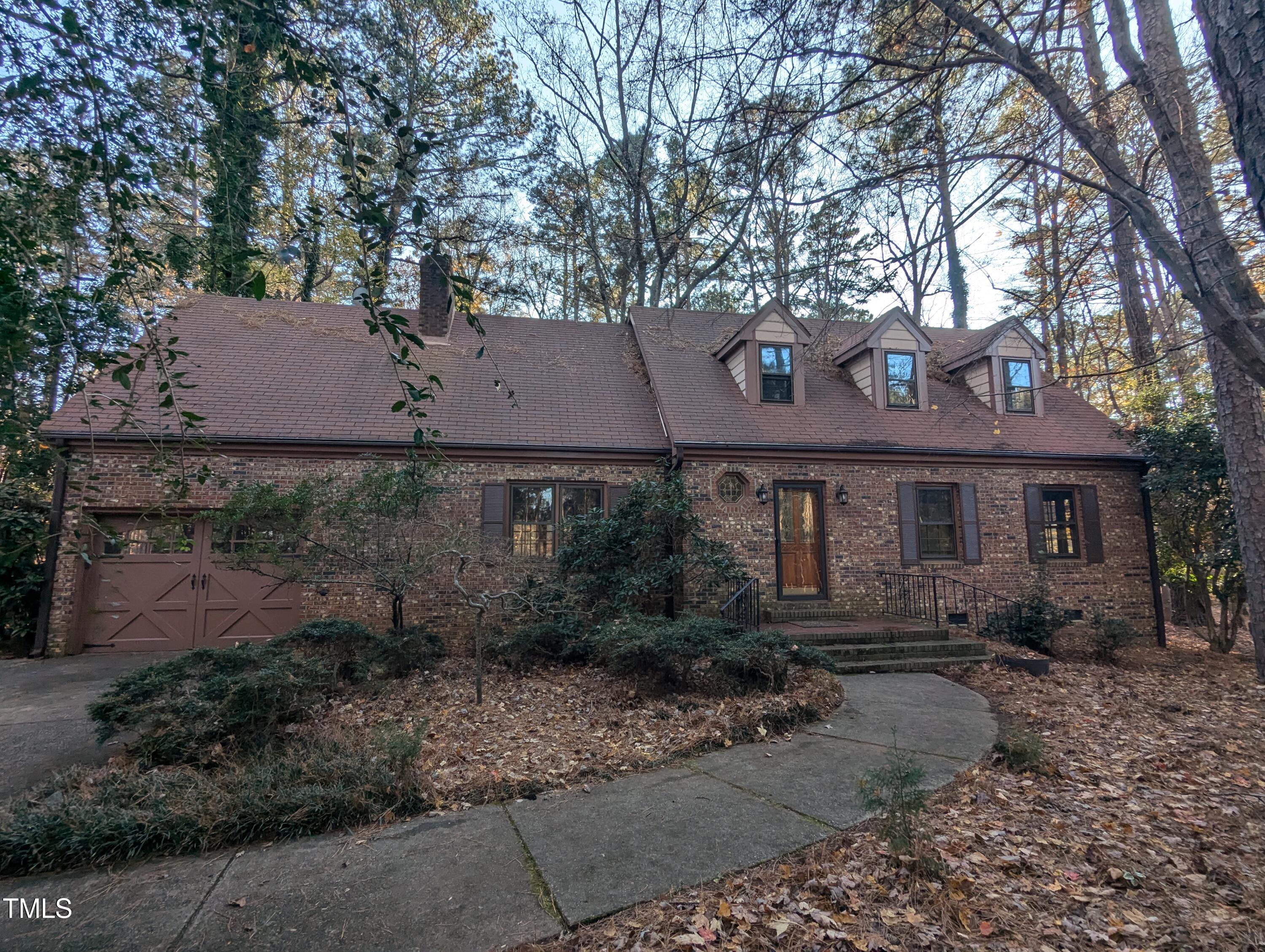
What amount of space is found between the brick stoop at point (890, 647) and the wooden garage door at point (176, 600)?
814 cm

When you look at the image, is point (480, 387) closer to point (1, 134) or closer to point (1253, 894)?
point (1, 134)

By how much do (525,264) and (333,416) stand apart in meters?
10.9

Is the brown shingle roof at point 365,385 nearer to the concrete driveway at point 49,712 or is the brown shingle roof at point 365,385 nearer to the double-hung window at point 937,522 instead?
the concrete driveway at point 49,712

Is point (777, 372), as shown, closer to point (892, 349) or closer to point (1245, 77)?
point (892, 349)

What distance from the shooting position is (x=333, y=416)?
1027cm

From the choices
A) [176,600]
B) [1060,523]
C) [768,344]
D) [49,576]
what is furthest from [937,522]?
[49,576]

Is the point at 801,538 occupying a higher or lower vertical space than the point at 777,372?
lower

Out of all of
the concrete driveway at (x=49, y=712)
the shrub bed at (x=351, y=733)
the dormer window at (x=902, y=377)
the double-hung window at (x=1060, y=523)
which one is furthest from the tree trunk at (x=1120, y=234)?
the concrete driveway at (x=49, y=712)

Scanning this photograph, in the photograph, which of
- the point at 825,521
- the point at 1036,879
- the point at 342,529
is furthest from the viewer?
the point at 825,521

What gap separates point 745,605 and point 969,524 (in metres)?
4.73

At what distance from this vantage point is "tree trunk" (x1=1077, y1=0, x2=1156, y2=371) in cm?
506

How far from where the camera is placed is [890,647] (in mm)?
8250

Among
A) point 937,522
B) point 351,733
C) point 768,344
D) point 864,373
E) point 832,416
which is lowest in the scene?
point 351,733

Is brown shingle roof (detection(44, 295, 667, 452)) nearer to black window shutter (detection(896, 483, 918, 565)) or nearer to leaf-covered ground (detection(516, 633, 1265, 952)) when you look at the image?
black window shutter (detection(896, 483, 918, 565))
